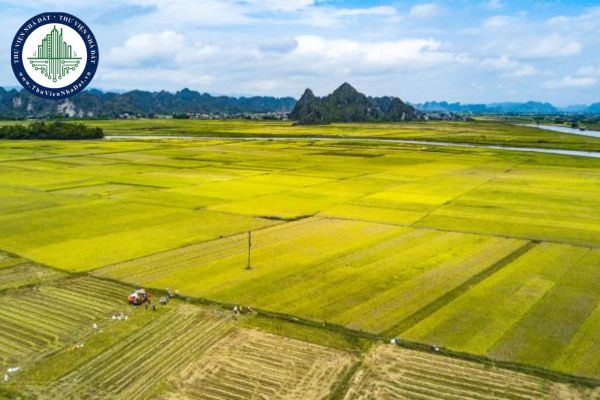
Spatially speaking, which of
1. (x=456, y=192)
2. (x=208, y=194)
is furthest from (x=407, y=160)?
(x=208, y=194)

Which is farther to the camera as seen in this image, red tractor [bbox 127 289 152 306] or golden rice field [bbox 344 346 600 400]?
red tractor [bbox 127 289 152 306]

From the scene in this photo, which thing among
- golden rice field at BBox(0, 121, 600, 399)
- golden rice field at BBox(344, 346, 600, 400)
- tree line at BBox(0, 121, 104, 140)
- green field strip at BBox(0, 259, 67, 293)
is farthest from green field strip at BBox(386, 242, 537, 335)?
tree line at BBox(0, 121, 104, 140)

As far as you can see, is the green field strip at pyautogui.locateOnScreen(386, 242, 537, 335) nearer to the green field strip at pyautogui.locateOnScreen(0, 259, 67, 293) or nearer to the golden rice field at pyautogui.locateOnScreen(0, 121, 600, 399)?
the golden rice field at pyautogui.locateOnScreen(0, 121, 600, 399)

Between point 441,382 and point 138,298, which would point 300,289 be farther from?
point 441,382

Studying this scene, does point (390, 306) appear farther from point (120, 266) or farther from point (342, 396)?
point (120, 266)

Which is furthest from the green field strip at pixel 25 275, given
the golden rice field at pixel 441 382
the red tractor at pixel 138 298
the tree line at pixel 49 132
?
the tree line at pixel 49 132
